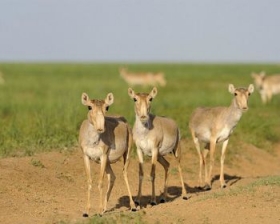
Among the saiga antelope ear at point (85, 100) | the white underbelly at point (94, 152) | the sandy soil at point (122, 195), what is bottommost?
the sandy soil at point (122, 195)

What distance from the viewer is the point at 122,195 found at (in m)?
13.4

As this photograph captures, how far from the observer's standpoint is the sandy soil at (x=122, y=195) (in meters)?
9.95

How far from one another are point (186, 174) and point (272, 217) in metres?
6.51

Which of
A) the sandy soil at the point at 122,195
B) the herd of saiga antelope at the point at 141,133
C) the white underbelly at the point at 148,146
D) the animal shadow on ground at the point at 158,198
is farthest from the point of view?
the animal shadow on ground at the point at 158,198

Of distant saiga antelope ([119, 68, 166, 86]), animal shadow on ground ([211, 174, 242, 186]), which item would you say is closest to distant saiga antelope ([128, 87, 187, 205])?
animal shadow on ground ([211, 174, 242, 186])

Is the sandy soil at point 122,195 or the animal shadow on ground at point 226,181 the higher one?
the sandy soil at point 122,195

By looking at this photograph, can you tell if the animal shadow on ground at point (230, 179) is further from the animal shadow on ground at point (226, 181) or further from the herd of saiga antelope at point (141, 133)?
the herd of saiga antelope at point (141, 133)

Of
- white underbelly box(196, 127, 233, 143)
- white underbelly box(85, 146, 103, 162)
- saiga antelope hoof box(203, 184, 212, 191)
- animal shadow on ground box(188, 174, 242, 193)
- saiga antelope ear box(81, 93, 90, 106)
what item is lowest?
animal shadow on ground box(188, 174, 242, 193)

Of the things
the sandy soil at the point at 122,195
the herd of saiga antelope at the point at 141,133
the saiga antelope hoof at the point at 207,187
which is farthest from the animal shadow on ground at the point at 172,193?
the herd of saiga antelope at the point at 141,133

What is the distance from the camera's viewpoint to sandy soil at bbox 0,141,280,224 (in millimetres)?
9945

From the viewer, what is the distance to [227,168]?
17.4 m

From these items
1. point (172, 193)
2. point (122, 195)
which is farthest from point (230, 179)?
point (122, 195)

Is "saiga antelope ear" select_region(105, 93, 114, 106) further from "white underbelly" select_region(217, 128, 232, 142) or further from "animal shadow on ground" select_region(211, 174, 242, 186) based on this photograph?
"animal shadow on ground" select_region(211, 174, 242, 186)

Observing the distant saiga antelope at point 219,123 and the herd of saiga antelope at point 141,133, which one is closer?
the herd of saiga antelope at point 141,133
